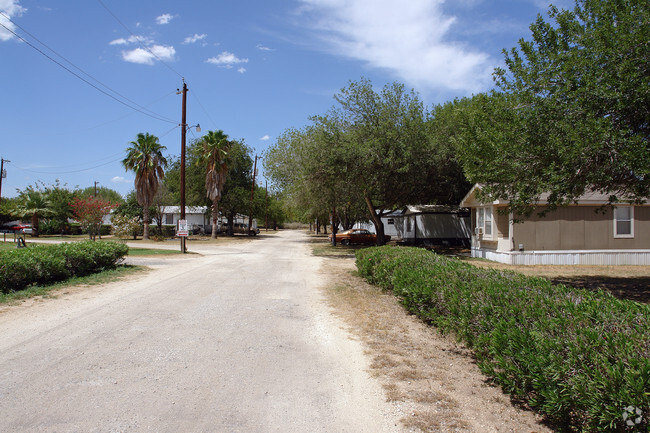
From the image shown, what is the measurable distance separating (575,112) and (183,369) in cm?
853

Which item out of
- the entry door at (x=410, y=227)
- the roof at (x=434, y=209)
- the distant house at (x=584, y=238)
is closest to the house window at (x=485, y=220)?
the distant house at (x=584, y=238)

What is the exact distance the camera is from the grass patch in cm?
815

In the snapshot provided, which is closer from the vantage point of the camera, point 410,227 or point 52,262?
point 52,262

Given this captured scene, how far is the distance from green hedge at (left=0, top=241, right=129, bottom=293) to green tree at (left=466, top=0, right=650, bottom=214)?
35.1ft

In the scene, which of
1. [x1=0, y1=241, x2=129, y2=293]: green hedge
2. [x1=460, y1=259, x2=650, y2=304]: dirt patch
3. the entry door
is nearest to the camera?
[x1=0, y1=241, x2=129, y2=293]: green hedge

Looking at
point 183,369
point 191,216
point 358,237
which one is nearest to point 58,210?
→ point 191,216

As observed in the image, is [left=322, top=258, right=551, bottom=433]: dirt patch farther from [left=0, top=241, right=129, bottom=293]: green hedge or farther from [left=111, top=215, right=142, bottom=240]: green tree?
[left=111, top=215, right=142, bottom=240]: green tree

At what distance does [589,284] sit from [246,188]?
1491 inches

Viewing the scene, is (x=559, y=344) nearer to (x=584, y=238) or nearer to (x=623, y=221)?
(x=584, y=238)

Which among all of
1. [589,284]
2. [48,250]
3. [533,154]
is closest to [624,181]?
[533,154]

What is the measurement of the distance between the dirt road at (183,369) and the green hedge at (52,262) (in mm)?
1380

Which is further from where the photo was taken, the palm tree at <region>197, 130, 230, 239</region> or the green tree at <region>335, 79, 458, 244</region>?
the palm tree at <region>197, 130, 230, 239</region>

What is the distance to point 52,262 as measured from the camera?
32.0ft

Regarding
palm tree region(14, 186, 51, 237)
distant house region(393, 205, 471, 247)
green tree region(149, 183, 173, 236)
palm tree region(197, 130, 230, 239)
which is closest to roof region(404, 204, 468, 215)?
distant house region(393, 205, 471, 247)
